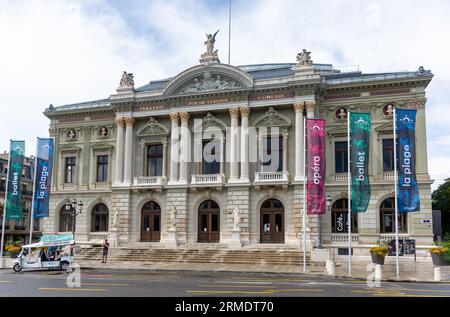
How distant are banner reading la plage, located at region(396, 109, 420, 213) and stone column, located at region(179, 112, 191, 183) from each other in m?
18.5

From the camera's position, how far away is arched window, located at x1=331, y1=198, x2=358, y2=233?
3738 cm

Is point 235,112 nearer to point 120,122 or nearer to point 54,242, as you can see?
point 120,122

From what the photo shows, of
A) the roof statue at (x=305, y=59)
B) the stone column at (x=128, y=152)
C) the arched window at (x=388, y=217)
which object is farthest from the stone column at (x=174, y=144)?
the arched window at (x=388, y=217)

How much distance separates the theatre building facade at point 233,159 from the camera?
37125 millimetres

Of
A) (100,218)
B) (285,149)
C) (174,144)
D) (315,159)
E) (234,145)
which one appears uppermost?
(174,144)

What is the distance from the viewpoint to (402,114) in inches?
1082

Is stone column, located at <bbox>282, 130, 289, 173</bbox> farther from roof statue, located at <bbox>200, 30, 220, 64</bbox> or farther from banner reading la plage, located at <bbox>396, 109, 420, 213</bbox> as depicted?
banner reading la plage, located at <bbox>396, 109, 420, 213</bbox>

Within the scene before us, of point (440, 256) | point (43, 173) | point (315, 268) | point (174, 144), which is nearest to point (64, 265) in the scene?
point (43, 173)

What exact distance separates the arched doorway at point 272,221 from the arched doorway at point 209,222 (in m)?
3.81

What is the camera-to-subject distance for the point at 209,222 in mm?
40344

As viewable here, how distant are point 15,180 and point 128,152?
9777mm

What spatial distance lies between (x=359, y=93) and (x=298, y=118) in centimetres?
506

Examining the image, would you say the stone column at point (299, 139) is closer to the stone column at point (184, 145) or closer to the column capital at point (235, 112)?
the column capital at point (235, 112)
